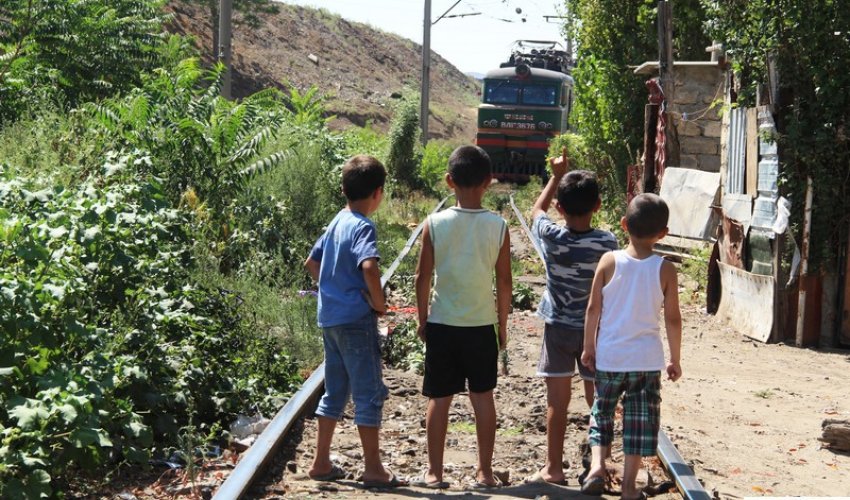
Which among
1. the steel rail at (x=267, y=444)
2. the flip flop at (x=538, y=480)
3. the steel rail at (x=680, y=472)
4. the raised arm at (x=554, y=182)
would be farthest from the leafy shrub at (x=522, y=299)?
the flip flop at (x=538, y=480)

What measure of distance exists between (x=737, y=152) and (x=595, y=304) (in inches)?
294

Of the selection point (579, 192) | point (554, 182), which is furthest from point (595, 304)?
point (554, 182)

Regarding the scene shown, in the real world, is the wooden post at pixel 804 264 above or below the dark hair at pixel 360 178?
below

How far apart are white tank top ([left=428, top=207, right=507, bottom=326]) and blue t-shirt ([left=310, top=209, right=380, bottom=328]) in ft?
1.13

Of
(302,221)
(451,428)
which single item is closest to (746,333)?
(451,428)

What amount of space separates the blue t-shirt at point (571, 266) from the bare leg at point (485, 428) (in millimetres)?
521

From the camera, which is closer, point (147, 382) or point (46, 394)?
point (46, 394)

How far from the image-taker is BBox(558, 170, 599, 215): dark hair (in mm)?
5441

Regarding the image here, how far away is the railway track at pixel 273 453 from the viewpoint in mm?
5012

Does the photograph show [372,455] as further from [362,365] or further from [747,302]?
[747,302]

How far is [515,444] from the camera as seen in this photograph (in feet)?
21.8

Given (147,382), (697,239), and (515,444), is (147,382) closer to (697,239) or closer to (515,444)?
(515,444)

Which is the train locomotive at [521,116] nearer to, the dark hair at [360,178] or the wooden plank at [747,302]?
the wooden plank at [747,302]

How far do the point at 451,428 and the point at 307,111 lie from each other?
1608 centimetres
